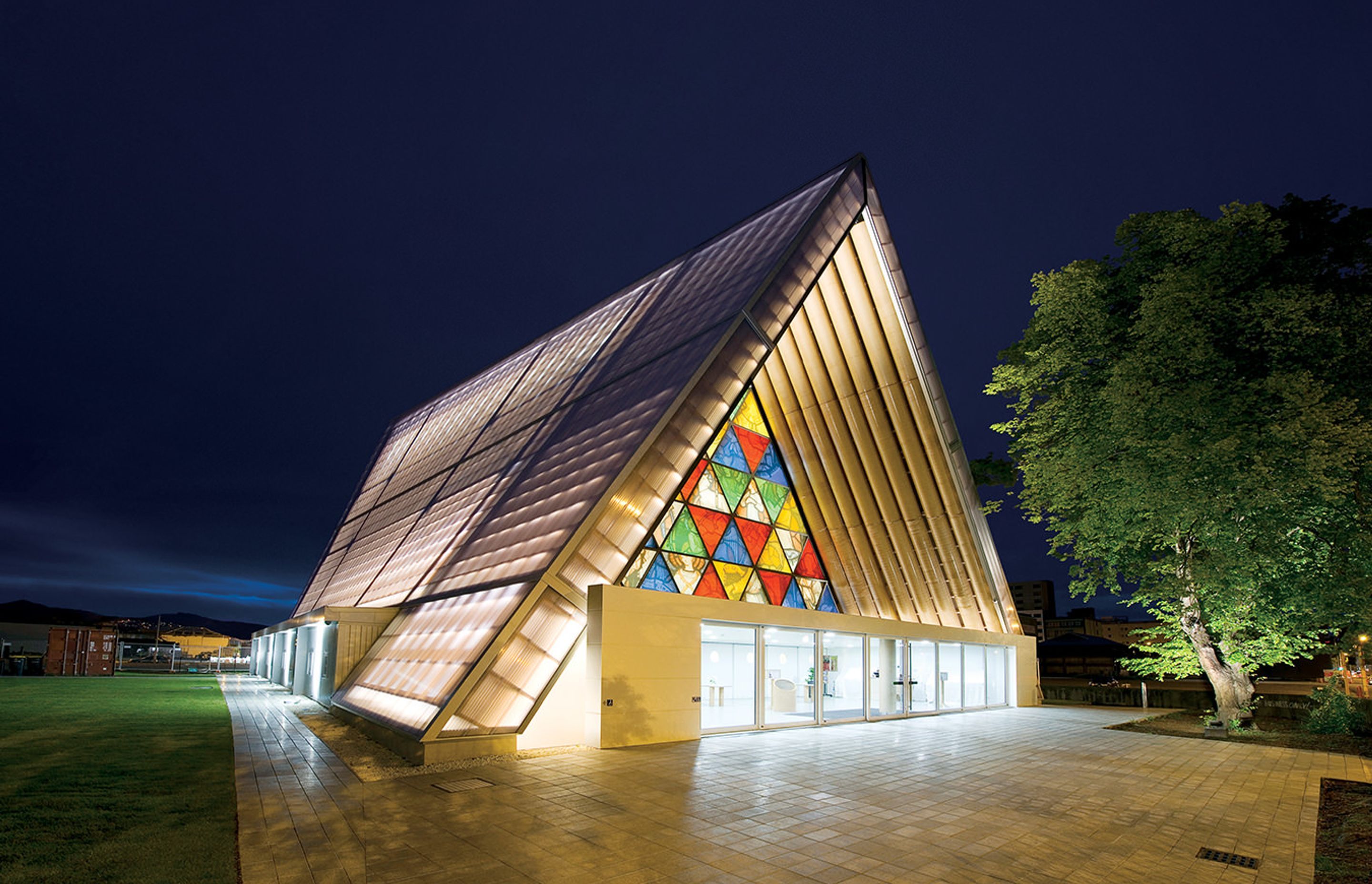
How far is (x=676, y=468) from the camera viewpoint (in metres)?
13.8

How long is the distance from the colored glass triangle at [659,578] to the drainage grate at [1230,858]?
10079 mm

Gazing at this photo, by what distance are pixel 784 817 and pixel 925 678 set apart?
621 inches

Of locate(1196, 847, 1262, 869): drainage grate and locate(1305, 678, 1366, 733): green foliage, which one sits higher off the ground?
locate(1196, 847, 1262, 869): drainage grate

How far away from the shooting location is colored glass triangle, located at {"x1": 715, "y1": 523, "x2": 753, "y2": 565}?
17.6 metres

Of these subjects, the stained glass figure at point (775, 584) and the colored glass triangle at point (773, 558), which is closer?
the stained glass figure at point (775, 584)

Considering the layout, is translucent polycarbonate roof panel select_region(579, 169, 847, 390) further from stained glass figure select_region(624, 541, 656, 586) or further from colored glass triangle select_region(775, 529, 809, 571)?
colored glass triangle select_region(775, 529, 809, 571)

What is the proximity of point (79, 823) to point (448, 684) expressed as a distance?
4.82m

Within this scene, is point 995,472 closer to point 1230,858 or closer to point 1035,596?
point 1230,858

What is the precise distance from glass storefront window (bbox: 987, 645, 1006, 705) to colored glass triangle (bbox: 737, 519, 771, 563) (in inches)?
438

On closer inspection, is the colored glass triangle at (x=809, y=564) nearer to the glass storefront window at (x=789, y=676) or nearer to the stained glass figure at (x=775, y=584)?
the stained glass figure at (x=775, y=584)

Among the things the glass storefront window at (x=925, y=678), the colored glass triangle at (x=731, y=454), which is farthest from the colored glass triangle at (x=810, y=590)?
the colored glass triangle at (x=731, y=454)

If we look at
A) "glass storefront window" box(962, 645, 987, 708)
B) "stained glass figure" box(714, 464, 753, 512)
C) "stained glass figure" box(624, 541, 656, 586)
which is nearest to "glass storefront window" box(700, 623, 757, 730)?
"stained glass figure" box(624, 541, 656, 586)

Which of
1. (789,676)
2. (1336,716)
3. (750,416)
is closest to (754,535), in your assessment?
(750,416)

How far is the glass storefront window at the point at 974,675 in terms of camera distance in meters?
23.3
